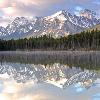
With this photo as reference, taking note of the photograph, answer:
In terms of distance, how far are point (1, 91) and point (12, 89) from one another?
3.98 feet

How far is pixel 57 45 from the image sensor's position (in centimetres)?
18225

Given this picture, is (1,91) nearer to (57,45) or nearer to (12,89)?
(12,89)

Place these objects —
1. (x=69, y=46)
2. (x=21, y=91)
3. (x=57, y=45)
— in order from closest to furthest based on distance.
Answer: (x=21, y=91) < (x=69, y=46) < (x=57, y=45)

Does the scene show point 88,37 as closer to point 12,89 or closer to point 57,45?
point 57,45

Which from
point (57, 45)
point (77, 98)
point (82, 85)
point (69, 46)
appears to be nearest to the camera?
point (77, 98)

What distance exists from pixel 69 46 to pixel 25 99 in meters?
153

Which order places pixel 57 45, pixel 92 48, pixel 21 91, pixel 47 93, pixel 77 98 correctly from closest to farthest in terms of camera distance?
pixel 77 98 → pixel 47 93 → pixel 21 91 → pixel 92 48 → pixel 57 45

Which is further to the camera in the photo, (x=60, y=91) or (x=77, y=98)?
(x=60, y=91)

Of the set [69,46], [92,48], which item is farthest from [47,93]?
[69,46]

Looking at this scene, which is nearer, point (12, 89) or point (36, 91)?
point (36, 91)

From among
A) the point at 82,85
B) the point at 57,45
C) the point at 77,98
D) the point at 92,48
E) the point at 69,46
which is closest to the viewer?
the point at 77,98

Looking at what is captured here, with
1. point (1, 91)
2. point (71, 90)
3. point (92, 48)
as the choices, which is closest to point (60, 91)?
point (71, 90)

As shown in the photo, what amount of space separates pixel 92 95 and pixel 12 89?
252 inches

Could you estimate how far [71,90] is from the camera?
72.7ft
